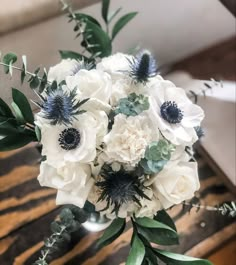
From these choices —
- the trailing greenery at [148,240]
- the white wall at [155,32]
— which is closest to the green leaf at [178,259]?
the trailing greenery at [148,240]

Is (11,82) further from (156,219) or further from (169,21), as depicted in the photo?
(169,21)

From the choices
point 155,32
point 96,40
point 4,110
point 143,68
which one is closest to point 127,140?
point 143,68

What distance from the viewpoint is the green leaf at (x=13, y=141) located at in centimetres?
85

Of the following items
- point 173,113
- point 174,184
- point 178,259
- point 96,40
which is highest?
point 96,40

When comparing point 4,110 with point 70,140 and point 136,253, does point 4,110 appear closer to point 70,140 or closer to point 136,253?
point 70,140

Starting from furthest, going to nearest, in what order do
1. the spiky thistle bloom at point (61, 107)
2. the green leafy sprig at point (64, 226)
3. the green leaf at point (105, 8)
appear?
the green leaf at point (105, 8) → the green leafy sprig at point (64, 226) → the spiky thistle bloom at point (61, 107)

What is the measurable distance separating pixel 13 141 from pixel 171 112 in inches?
10.9

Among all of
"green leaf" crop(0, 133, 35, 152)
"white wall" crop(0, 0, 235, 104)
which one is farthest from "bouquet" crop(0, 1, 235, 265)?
"white wall" crop(0, 0, 235, 104)

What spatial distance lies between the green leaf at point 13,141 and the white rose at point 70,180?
0.10 metres

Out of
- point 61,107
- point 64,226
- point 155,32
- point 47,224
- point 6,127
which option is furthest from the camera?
point 155,32

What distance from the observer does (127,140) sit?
2.45 ft

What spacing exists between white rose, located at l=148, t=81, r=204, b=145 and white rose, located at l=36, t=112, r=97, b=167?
0.10 meters

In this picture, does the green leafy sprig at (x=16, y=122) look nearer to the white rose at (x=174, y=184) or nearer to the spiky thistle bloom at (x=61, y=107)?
the spiky thistle bloom at (x=61, y=107)

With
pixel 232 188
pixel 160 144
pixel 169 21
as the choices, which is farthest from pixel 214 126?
pixel 160 144
